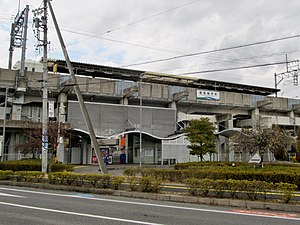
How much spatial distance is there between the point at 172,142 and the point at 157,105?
37.6ft

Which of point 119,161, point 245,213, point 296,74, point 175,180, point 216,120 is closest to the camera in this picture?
point 245,213

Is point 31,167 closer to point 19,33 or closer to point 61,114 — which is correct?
point 61,114

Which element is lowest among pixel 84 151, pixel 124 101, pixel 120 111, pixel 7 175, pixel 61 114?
pixel 7 175

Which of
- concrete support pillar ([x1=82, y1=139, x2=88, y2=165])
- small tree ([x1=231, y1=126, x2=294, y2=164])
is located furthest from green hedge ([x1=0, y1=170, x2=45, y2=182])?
concrete support pillar ([x1=82, y1=139, x2=88, y2=165])

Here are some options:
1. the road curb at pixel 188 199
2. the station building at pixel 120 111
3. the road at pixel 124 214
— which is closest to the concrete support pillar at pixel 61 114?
the station building at pixel 120 111

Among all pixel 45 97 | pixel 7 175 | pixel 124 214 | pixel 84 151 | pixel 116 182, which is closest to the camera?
pixel 124 214

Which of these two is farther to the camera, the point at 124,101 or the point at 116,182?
the point at 124,101

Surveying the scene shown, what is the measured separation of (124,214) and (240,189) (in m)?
4.42

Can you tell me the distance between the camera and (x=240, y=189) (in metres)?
10.5

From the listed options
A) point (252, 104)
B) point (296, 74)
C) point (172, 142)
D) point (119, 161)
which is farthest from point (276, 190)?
point (252, 104)

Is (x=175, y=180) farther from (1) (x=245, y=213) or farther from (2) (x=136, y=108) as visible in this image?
(2) (x=136, y=108)

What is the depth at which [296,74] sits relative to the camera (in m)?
31.3

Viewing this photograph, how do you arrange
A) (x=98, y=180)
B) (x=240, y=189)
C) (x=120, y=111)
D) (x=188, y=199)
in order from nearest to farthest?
1. (x=240, y=189)
2. (x=188, y=199)
3. (x=98, y=180)
4. (x=120, y=111)

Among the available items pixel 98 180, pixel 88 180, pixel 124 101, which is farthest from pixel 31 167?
pixel 124 101
